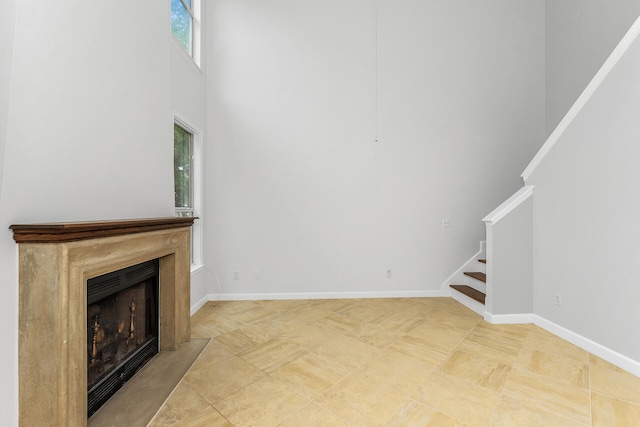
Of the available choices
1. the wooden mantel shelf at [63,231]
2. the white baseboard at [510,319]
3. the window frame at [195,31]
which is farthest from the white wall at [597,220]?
the window frame at [195,31]

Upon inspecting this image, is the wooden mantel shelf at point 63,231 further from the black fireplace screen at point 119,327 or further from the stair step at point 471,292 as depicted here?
the stair step at point 471,292

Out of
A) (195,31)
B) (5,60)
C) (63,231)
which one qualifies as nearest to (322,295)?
(63,231)

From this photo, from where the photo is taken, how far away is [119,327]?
2.00 m

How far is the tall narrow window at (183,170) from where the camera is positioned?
3330mm

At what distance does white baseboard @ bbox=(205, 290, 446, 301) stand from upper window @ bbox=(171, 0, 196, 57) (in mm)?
3174

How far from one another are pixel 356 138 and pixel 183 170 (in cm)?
234

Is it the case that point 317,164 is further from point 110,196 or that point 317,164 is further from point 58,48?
point 58,48

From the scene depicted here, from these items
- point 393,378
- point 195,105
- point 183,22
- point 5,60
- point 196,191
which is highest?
point 183,22

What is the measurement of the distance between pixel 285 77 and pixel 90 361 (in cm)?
370

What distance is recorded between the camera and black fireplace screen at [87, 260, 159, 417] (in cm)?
171

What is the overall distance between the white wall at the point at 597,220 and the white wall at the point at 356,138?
1293 millimetres

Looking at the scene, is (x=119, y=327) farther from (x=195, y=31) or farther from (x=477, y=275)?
(x=477, y=275)

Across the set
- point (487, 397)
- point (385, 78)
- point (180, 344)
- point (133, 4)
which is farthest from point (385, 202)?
point (133, 4)

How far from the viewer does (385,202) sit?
4090 millimetres
